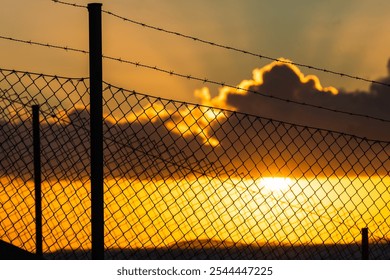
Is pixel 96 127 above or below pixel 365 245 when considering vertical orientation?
above

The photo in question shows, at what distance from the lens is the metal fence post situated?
5.77 metres

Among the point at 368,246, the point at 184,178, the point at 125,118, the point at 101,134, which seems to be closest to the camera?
the point at 101,134

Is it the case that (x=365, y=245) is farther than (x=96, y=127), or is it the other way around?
(x=365, y=245)

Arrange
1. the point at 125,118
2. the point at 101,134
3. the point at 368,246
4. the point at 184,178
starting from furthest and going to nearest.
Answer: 1. the point at 368,246
2. the point at 184,178
3. the point at 125,118
4. the point at 101,134

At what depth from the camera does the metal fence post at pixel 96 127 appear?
227 inches

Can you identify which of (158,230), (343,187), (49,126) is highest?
(49,126)

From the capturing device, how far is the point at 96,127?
585 cm

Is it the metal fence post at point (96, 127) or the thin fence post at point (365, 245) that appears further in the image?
the thin fence post at point (365, 245)

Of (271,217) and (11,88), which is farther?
(271,217)

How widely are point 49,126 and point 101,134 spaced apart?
80 cm

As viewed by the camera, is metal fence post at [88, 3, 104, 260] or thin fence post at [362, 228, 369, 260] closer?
metal fence post at [88, 3, 104, 260]

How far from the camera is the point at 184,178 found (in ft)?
21.9
